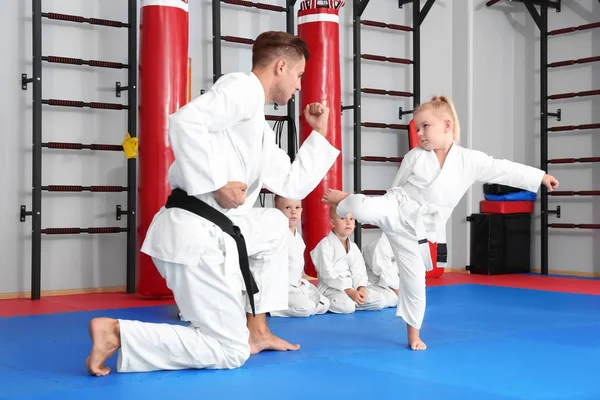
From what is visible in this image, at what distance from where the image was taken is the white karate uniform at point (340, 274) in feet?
14.5

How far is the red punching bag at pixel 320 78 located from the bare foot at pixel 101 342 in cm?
318

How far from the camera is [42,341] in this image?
3295 millimetres

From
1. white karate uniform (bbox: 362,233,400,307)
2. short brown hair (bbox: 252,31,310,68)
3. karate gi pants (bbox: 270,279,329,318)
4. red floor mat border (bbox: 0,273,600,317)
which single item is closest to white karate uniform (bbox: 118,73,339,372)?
short brown hair (bbox: 252,31,310,68)

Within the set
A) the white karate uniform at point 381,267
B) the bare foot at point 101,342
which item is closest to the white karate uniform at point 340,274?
the white karate uniform at point 381,267

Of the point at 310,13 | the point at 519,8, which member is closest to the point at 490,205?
the point at 519,8

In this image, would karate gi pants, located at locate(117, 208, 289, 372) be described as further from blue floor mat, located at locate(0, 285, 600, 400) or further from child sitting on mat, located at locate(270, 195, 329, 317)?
child sitting on mat, located at locate(270, 195, 329, 317)

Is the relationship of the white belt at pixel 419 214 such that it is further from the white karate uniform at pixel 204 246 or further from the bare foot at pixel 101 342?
the bare foot at pixel 101 342

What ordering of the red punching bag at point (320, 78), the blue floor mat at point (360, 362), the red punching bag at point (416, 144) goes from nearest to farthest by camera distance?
the blue floor mat at point (360, 362)
the red punching bag at point (320, 78)
the red punching bag at point (416, 144)

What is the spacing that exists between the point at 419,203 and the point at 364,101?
141 inches

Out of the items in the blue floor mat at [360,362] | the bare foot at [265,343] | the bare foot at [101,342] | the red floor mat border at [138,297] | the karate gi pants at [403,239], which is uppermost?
the karate gi pants at [403,239]

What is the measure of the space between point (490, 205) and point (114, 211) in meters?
3.70

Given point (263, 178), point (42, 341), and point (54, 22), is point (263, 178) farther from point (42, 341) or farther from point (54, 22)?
point (54, 22)

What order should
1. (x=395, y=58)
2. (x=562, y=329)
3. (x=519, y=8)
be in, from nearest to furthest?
(x=562, y=329) → (x=395, y=58) → (x=519, y=8)

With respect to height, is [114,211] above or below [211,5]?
below
